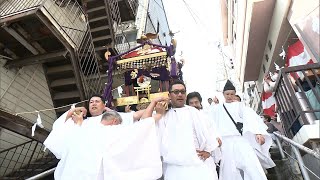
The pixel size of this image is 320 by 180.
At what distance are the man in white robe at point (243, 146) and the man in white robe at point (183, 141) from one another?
892 mm

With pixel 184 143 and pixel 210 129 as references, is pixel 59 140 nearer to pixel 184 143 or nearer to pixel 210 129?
pixel 184 143

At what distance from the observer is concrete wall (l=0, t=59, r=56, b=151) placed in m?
7.28

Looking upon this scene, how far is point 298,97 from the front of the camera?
12.9ft

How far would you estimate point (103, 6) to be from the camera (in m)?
11.1

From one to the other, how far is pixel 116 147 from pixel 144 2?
15.9 metres

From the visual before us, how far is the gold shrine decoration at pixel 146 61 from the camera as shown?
28.0 feet

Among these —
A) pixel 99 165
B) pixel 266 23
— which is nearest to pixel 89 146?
pixel 99 165

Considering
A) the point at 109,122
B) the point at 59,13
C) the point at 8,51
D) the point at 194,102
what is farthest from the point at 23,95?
the point at 194,102

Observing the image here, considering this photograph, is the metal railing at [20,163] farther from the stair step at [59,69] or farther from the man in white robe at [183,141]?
the man in white robe at [183,141]

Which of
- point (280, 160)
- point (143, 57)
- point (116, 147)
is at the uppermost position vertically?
point (143, 57)

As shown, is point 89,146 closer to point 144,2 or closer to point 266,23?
point 266,23

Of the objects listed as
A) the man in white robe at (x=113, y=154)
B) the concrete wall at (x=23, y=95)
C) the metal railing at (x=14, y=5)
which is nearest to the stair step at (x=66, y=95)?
the concrete wall at (x=23, y=95)

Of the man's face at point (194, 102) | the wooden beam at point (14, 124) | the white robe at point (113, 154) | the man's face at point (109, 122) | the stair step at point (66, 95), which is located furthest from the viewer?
the stair step at point (66, 95)

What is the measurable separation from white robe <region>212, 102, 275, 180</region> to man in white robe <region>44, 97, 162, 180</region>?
143 cm
